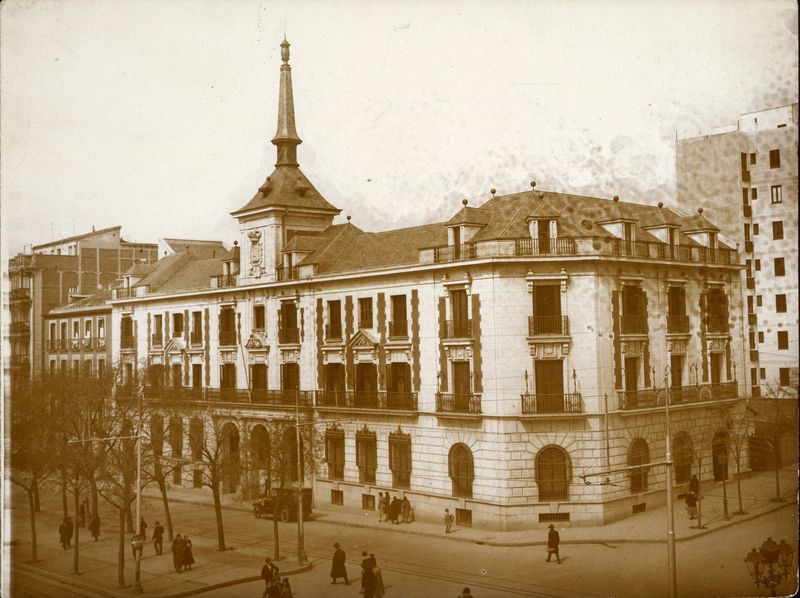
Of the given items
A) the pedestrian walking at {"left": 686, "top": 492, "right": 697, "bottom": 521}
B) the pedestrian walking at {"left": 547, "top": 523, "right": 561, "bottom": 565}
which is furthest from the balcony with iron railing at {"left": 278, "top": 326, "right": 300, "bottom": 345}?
the pedestrian walking at {"left": 686, "top": 492, "right": 697, "bottom": 521}

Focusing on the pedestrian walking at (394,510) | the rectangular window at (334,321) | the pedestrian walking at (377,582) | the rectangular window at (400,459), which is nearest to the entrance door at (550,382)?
the rectangular window at (400,459)

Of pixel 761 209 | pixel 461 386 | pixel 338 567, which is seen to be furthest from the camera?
pixel 461 386

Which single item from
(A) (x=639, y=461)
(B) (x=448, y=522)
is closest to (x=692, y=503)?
(A) (x=639, y=461)

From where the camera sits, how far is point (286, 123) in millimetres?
27406

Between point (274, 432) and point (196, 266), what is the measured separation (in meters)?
6.77

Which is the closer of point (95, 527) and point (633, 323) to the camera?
point (633, 323)

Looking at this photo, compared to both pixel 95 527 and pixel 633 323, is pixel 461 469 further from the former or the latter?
pixel 95 527

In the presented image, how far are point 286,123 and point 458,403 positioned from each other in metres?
10.3

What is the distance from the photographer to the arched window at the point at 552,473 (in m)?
27.6

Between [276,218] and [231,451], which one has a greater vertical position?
[276,218]

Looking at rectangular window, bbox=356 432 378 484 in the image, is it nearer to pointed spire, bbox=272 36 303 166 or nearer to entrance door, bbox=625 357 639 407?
entrance door, bbox=625 357 639 407

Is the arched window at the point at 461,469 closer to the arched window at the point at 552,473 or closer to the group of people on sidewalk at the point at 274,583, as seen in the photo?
the arched window at the point at 552,473

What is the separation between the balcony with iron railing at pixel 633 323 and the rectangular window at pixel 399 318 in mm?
6992

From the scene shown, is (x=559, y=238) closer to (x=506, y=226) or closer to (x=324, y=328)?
Result: (x=506, y=226)
